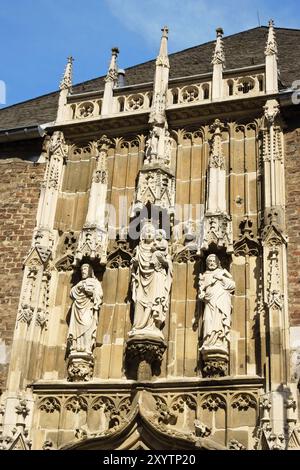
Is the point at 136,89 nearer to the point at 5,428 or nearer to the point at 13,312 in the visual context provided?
the point at 13,312

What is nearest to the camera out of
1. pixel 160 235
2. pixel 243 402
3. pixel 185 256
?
pixel 243 402

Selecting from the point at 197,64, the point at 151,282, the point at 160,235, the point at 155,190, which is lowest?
the point at 151,282

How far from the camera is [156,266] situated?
10266mm

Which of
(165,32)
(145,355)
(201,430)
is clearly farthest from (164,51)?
(201,430)

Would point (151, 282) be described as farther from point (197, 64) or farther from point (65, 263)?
point (197, 64)

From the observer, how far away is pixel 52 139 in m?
12.4

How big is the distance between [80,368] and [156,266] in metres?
1.81

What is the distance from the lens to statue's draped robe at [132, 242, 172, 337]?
9.89 m

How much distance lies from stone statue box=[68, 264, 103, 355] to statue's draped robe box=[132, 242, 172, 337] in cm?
66

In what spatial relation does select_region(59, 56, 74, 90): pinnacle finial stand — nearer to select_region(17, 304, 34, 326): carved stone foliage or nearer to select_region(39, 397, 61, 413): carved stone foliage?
select_region(17, 304, 34, 326): carved stone foliage

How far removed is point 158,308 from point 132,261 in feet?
3.03

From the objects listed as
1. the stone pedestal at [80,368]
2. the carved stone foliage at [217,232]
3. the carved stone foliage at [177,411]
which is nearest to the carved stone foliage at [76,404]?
the stone pedestal at [80,368]

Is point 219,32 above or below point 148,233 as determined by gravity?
above

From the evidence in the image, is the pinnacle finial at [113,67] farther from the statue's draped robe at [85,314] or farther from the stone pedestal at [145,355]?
the stone pedestal at [145,355]
